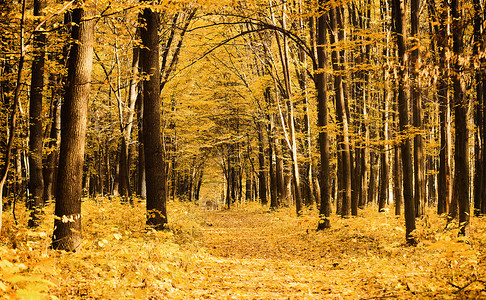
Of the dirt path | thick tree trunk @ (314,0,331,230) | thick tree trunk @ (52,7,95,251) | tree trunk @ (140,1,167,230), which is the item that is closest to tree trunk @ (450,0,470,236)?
the dirt path

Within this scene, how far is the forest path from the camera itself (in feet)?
21.5

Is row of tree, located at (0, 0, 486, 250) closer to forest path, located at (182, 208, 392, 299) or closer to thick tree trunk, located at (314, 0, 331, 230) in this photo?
thick tree trunk, located at (314, 0, 331, 230)

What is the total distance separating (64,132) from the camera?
7.21 meters

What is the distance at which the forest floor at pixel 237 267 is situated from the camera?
17.3 feet

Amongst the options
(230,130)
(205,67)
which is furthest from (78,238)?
(230,130)

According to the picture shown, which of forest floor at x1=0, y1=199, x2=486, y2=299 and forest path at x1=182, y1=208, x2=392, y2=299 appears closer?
forest floor at x1=0, y1=199, x2=486, y2=299

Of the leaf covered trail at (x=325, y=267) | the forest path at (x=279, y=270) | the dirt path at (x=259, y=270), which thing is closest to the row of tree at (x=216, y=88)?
the leaf covered trail at (x=325, y=267)

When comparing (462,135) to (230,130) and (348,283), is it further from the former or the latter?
(230,130)

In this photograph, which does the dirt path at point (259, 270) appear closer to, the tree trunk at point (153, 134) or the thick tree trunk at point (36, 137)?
the tree trunk at point (153, 134)

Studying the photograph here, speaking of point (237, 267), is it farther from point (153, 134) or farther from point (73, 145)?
point (153, 134)

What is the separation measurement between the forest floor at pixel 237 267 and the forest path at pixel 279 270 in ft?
0.07

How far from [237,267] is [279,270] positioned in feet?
3.32

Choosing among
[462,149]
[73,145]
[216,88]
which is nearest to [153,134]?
[73,145]

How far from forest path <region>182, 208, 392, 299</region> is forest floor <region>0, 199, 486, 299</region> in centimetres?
2
